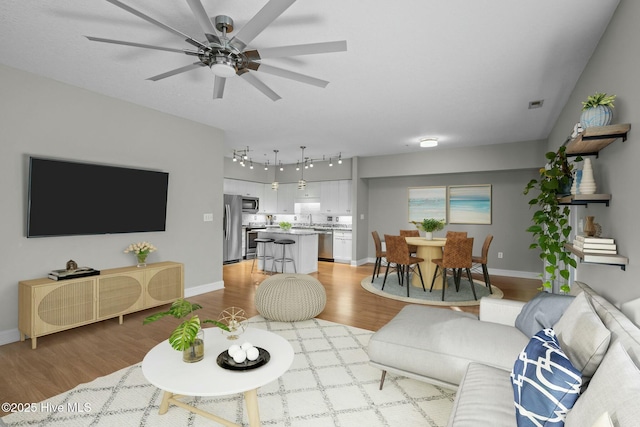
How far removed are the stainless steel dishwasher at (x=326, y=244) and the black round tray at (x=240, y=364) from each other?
20.8 feet

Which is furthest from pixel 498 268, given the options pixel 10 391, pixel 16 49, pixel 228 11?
pixel 16 49

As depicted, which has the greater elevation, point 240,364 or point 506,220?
point 506,220

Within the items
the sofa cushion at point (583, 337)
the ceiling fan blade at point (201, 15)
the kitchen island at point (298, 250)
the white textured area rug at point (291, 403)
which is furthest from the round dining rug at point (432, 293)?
the ceiling fan blade at point (201, 15)

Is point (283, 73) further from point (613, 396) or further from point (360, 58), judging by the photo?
point (613, 396)

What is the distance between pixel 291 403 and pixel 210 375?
2.35ft

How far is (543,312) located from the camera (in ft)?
6.92

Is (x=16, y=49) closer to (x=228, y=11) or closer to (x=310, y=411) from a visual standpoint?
(x=228, y=11)

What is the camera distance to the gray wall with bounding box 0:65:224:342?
315cm

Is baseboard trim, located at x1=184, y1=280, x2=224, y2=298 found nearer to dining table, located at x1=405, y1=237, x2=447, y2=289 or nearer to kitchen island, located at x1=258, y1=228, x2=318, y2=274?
kitchen island, located at x1=258, y1=228, x2=318, y2=274

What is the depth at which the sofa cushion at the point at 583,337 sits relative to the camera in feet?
4.40

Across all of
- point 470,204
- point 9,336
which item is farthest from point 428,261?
point 9,336

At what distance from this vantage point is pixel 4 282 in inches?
122

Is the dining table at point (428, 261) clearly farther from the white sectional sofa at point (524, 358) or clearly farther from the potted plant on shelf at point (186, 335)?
the potted plant on shelf at point (186, 335)

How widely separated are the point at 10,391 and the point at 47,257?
155 cm
